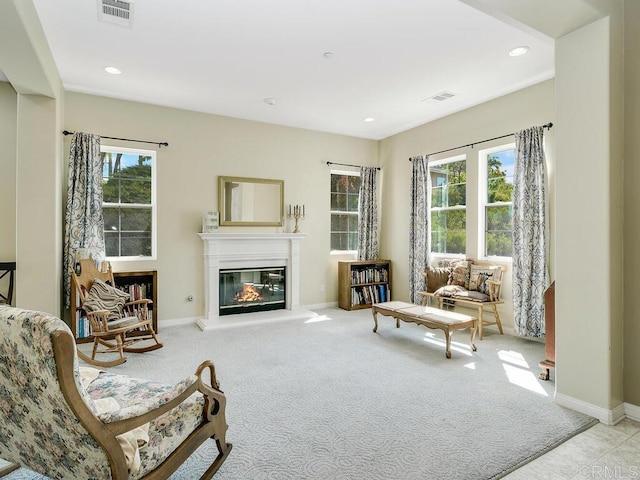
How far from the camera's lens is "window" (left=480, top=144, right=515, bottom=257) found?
4.70m

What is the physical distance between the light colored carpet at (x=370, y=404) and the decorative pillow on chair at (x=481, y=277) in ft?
1.88

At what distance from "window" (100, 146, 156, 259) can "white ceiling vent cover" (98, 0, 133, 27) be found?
2017 mm

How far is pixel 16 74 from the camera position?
10.6 ft

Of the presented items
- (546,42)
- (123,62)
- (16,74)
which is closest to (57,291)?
(16,74)

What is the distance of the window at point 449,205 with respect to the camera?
17.4 ft

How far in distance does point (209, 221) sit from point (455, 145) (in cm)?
360

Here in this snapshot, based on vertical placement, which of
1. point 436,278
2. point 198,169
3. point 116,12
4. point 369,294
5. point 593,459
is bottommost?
point 593,459

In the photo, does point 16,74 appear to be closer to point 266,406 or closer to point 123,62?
point 123,62

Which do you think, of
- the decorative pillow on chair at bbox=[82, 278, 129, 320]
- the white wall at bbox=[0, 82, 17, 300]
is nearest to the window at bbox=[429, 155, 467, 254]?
the decorative pillow on chair at bbox=[82, 278, 129, 320]

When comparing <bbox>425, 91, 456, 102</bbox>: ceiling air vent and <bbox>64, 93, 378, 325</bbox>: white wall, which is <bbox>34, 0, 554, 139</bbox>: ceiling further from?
<bbox>64, 93, 378, 325</bbox>: white wall

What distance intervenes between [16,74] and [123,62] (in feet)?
3.02

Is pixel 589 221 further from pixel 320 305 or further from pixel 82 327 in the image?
pixel 82 327

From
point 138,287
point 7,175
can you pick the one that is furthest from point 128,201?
point 7,175

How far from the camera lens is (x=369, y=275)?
245 inches
